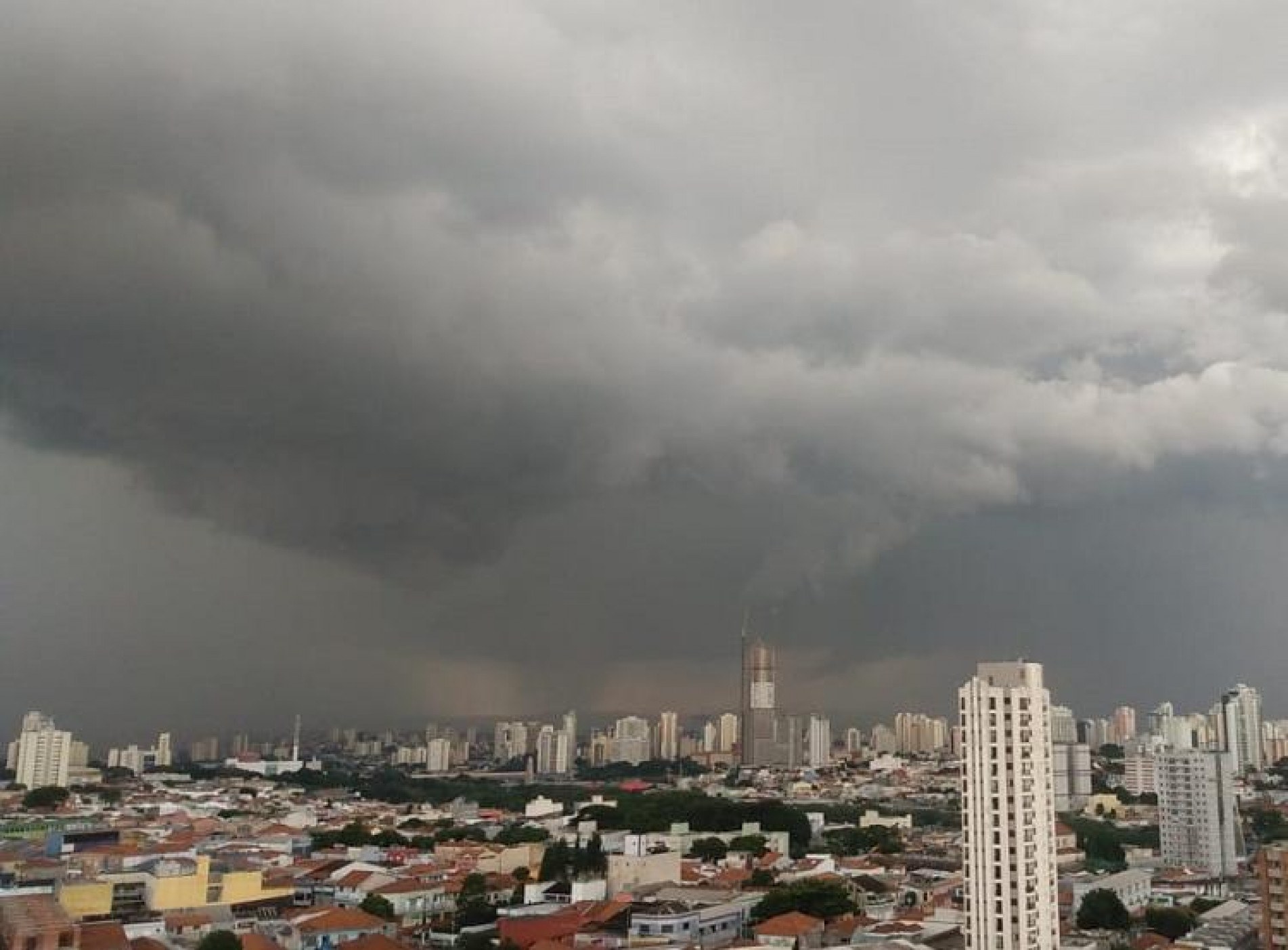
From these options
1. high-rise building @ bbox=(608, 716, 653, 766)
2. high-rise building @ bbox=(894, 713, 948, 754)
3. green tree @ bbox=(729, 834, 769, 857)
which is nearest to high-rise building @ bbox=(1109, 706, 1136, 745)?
high-rise building @ bbox=(894, 713, 948, 754)

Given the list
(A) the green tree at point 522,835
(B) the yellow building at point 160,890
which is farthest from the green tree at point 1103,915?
(A) the green tree at point 522,835

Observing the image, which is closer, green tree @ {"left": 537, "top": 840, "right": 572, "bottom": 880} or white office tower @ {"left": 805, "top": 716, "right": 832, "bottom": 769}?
green tree @ {"left": 537, "top": 840, "right": 572, "bottom": 880}

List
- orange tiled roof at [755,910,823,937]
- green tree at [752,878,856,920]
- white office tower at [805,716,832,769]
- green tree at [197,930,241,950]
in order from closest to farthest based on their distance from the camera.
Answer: green tree at [197,930,241,950] → orange tiled roof at [755,910,823,937] → green tree at [752,878,856,920] → white office tower at [805,716,832,769]

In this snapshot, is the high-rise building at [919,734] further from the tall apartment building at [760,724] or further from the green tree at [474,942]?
the green tree at [474,942]

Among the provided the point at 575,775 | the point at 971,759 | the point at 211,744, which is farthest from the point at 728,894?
the point at 211,744

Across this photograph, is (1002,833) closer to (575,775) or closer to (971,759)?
(971,759)

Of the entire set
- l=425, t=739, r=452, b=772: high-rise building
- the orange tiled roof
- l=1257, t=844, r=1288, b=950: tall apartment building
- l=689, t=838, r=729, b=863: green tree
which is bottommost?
l=425, t=739, r=452, b=772: high-rise building

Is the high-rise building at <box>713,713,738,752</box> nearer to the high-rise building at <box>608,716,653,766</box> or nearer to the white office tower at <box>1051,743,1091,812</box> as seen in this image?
the high-rise building at <box>608,716,653,766</box>
